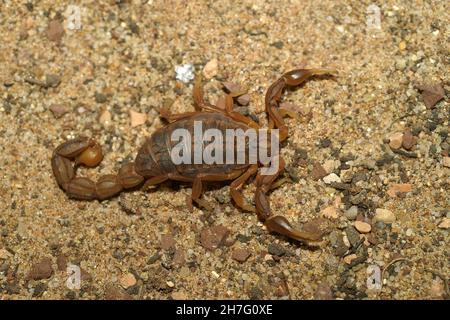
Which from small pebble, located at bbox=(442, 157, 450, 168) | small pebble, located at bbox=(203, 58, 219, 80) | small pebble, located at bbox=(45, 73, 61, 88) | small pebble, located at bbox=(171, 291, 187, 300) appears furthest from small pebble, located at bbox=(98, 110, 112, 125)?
small pebble, located at bbox=(442, 157, 450, 168)

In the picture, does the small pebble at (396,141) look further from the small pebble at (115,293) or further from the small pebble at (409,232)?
the small pebble at (115,293)

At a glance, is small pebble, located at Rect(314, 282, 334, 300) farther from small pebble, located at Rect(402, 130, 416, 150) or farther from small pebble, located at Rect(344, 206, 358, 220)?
small pebble, located at Rect(402, 130, 416, 150)

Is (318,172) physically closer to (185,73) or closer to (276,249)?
(276,249)

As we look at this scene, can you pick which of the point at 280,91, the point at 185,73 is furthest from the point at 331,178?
the point at 185,73

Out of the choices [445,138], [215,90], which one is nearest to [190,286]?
[215,90]

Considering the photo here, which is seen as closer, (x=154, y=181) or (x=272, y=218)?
(x=272, y=218)

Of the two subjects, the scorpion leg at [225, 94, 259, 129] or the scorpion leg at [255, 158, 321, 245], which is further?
the scorpion leg at [225, 94, 259, 129]
